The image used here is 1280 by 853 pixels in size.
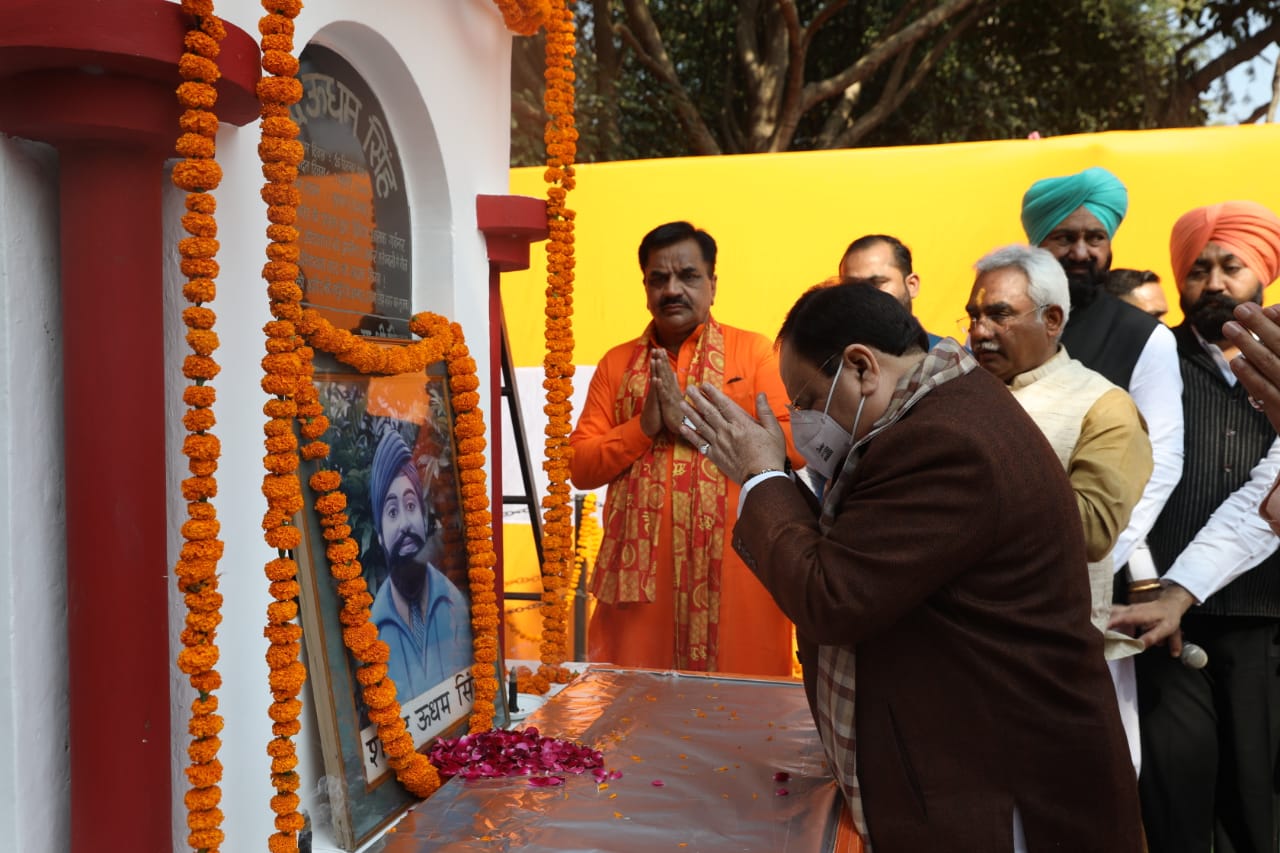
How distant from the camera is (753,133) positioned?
10500 millimetres

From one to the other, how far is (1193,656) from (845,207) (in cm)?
344

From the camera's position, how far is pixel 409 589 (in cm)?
223

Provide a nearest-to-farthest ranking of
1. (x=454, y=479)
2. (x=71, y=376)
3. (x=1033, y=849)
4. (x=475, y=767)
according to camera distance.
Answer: (x=71, y=376) < (x=1033, y=849) < (x=475, y=767) < (x=454, y=479)

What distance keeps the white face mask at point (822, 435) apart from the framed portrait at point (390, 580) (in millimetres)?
858

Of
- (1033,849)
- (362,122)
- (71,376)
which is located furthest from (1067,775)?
(362,122)

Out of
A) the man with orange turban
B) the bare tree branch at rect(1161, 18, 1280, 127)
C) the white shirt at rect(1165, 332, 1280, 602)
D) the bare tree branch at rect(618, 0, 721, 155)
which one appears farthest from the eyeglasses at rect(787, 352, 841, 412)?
the bare tree branch at rect(1161, 18, 1280, 127)

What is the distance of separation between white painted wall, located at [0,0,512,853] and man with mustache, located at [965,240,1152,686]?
1373 mm

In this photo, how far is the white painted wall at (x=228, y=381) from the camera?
1457mm

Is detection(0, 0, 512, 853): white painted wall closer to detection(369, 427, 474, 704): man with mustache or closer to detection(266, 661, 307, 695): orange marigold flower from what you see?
detection(266, 661, 307, 695): orange marigold flower

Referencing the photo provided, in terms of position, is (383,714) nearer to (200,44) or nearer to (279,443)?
(279,443)

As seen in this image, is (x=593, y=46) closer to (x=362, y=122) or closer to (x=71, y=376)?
(x=362, y=122)

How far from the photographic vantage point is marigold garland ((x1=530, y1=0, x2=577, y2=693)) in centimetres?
285

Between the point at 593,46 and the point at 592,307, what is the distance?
5636 millimetres

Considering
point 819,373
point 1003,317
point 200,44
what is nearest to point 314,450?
point 200,44
